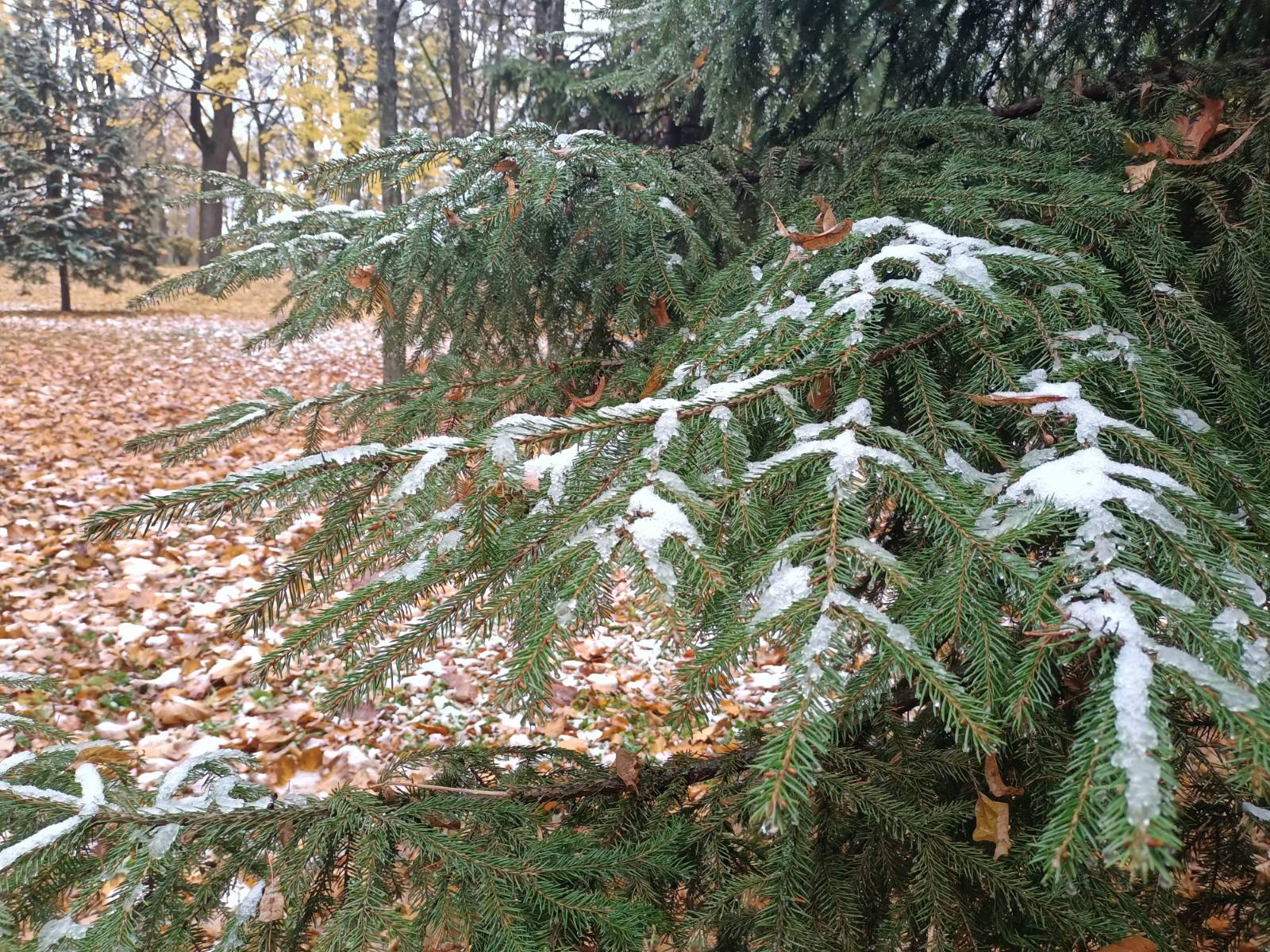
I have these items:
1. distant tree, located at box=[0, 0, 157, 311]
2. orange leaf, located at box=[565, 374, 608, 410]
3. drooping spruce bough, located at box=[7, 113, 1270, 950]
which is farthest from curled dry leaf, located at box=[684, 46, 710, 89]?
distant tree, located at box=[0, 0, 157, 311]

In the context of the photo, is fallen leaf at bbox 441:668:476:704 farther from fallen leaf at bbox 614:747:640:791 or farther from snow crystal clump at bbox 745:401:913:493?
snow crystal clump at bbox 745:401:913:493

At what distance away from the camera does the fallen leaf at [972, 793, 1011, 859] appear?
1.26 m

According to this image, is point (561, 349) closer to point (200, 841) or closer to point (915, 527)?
point (915, 527)

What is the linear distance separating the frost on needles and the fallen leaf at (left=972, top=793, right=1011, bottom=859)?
0.11 ft

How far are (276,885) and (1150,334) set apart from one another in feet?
6.04

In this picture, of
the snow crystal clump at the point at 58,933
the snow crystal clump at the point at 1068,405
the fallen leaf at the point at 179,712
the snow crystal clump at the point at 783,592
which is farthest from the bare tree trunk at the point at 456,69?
the snow crystal clump at the point at 783,592

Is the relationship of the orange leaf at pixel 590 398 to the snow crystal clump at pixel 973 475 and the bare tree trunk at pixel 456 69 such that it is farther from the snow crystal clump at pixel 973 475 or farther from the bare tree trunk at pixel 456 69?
the bare tree trunk at pixel 456 69

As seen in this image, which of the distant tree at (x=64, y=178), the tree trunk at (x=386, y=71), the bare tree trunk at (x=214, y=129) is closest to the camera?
the tree trunk at (x=386, y=71)

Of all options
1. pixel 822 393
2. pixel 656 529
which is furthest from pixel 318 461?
pixel 822 393

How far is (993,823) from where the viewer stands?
1290 millimetres

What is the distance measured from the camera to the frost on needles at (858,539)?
74 cm

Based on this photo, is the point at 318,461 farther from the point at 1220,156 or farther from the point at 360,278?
the point at 1220,156

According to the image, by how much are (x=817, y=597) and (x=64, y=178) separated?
610 inches

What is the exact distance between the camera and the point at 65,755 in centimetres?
157
